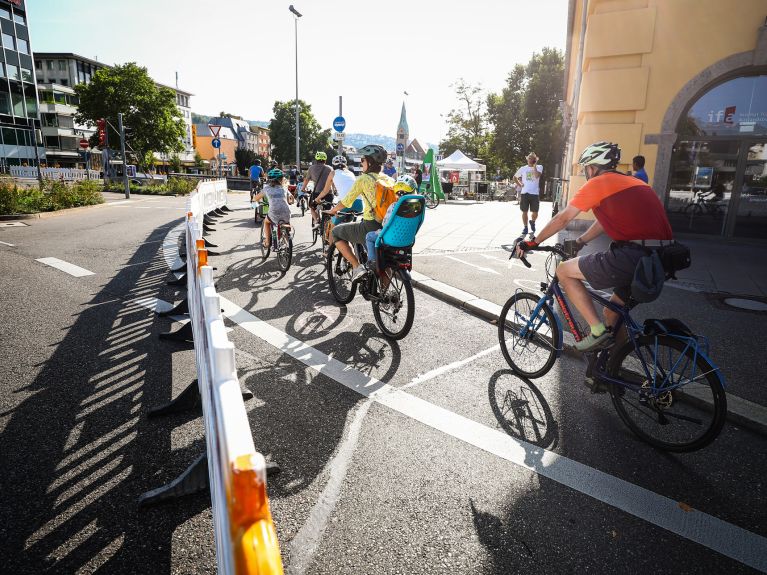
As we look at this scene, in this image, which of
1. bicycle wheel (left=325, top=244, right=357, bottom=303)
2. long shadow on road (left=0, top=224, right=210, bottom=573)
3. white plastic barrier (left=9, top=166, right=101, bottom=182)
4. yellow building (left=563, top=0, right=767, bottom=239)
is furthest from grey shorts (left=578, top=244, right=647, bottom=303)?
white plastic barrier (left=9, top=166, right=101, bottom=182)

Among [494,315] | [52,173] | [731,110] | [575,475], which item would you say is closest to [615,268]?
[575,475]

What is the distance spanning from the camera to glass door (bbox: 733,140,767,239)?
38.0 feet

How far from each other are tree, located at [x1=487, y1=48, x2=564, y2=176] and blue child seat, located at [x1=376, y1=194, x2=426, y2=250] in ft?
148

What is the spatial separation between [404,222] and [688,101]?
10350mm

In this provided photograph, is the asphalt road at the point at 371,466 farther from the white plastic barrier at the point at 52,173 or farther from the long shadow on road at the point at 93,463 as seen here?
the white plastic barrier at the point at 52,173

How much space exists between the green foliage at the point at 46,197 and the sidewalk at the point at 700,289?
12.8 meters

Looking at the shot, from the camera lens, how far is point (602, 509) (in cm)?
269

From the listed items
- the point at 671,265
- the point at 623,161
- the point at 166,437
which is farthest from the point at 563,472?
the point at 623,161

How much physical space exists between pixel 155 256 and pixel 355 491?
8087 millimetres

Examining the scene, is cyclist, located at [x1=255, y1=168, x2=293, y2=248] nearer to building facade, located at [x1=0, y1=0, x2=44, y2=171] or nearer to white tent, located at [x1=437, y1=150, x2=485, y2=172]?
white tent, located at [x1=437, y1=150, x2=485, y2=172]

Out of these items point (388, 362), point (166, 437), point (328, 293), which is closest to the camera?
point (166, 437)

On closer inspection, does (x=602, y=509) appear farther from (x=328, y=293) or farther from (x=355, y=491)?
(x=328, y=293)

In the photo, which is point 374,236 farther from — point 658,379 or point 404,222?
point 658,379

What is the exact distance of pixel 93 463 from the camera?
9.68 ft
